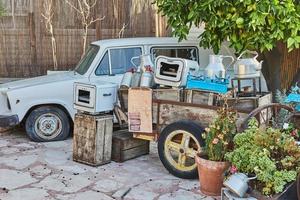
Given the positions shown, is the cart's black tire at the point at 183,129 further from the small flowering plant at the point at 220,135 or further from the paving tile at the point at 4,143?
the paving tile at the point at 4,143

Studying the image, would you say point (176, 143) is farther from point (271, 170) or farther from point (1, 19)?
point (1, 19)

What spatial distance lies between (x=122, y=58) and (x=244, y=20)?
2.34 m

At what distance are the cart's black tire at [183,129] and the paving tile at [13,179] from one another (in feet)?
4.94

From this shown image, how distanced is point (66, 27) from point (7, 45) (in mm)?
1396

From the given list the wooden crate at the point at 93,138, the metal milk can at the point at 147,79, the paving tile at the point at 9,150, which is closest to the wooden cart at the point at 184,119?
the metal milk can at the point at 147,79

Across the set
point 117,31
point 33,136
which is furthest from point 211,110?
point 117,31

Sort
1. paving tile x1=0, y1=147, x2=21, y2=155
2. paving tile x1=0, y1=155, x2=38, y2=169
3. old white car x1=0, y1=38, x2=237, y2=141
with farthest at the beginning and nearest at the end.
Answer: old white car x1=0, y1=38, x2=237, y2=141
paving tile x1=0, y1=147, x2=21, y2=155
paving tile x1=0, y1=155, x2=38, y2=169

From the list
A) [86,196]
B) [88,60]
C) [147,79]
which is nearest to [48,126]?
[88,60]

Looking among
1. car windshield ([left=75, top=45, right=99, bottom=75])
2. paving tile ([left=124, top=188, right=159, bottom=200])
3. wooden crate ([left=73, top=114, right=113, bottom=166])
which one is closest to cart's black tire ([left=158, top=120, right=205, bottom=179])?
paving tile ([left=124, top=188, right=159, bottom=200])

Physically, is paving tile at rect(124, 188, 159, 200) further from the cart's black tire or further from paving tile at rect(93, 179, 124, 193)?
the cart's black tire

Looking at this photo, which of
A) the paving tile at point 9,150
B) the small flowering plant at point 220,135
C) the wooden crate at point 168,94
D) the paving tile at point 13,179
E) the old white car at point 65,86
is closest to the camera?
the small flowering plant at point 220,135

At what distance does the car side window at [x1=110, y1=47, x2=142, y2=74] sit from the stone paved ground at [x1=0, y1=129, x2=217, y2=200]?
1411 mm

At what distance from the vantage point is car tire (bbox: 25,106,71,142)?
638 cm

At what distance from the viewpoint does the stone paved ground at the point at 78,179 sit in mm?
4555
